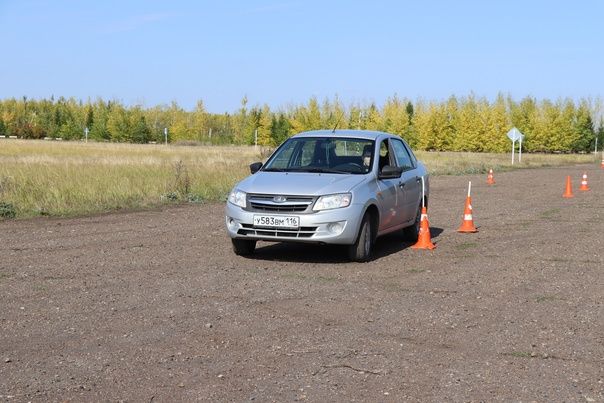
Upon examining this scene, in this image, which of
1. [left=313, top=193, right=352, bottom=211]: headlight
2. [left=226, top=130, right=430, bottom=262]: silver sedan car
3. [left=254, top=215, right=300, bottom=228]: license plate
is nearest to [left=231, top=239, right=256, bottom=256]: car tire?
[left=226, top=130, right=430, bottom=262]: silver sedan car

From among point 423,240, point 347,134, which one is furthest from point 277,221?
point 423,240

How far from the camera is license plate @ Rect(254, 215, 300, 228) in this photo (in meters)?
10.3

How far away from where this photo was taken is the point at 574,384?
5418 millimetres

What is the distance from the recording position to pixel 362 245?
10656 millimetres

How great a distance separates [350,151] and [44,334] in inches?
234

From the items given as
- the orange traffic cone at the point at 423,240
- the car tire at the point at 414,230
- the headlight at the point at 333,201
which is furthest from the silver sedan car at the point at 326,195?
the car tire at the point at 414,230

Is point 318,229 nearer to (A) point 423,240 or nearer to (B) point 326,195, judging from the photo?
(B) point 326,195

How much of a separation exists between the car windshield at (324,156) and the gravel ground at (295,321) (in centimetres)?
118

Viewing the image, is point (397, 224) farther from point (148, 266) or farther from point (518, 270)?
point (148, 266)

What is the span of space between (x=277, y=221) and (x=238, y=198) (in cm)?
68

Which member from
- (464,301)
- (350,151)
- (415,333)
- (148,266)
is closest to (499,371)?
(415,333)

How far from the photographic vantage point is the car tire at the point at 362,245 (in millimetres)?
10633

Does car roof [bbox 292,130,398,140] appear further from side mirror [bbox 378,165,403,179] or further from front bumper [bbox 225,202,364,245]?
front bumper [bbox 225,202,364,245]

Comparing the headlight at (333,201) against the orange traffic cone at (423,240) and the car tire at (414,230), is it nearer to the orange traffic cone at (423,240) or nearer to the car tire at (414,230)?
the orange traffic cone at (423,240)
